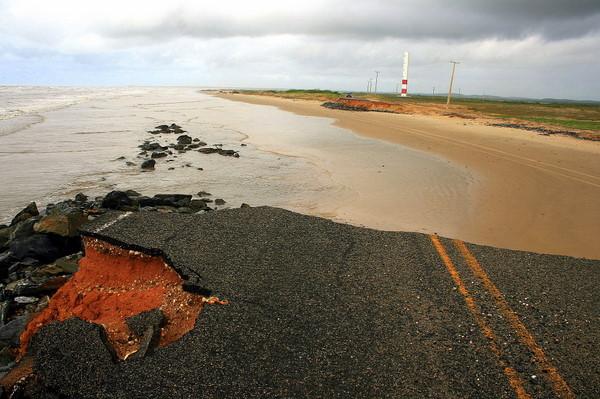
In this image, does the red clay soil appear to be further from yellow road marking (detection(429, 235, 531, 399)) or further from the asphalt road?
yellow road marking (detection(429, 235, 531, 399))

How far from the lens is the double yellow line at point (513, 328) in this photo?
11.0 ft

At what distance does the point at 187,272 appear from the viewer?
5.03m

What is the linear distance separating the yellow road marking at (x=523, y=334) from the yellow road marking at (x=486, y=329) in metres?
0.27

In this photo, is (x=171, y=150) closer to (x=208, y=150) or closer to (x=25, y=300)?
(x=208, y=150)

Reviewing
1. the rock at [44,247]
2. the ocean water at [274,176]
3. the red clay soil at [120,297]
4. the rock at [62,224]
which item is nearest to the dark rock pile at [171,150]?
the ocean water at [274,176]

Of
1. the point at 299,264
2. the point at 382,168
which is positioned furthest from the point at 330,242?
the point at 382,168

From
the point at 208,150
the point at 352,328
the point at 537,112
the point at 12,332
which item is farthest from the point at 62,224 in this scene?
the point at 537,112

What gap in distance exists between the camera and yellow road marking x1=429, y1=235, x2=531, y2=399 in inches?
131

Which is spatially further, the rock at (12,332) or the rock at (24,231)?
the rock at (24,231)

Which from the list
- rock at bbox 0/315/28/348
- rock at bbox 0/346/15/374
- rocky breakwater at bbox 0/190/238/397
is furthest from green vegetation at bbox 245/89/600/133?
rock at bbox 0/346/15/374

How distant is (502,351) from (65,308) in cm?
484

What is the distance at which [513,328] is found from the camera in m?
4.14

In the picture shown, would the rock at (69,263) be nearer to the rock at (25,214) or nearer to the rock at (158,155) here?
the rock at (25,214)

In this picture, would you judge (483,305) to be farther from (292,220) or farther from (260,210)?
(260,210)
